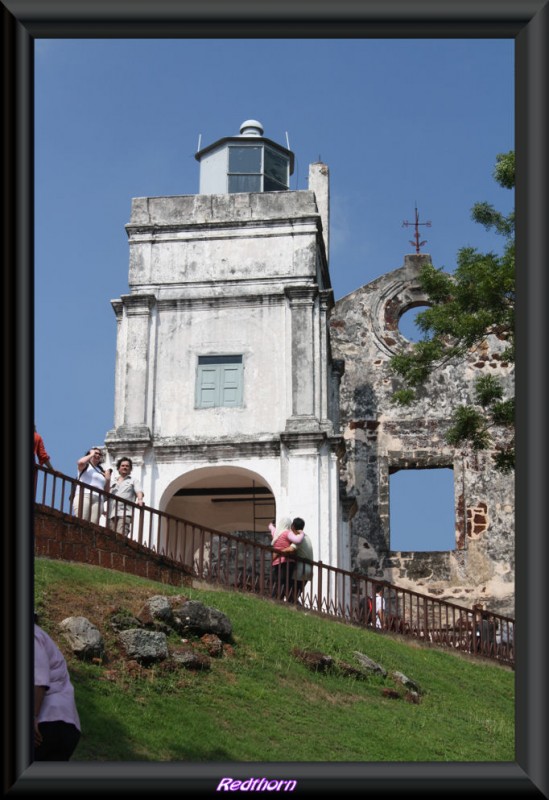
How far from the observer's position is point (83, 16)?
595 cm

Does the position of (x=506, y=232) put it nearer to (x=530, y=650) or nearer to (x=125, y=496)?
(x=125, y=496)

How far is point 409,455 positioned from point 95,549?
12.4 m

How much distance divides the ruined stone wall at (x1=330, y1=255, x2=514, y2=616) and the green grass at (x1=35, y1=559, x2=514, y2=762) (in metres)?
9.86

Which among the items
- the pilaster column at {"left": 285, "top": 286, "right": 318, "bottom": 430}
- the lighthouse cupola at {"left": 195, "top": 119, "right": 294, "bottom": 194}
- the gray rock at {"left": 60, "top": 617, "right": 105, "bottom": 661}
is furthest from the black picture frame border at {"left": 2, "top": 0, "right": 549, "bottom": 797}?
the lighthouse cupola at {"left": 195, "top": 119, "right": 294, "bottom": 194}

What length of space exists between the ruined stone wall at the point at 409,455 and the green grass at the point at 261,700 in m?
9.86

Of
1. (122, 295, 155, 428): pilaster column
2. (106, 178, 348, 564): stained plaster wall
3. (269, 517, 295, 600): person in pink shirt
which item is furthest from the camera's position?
(122, 295, 155, 428): pilaster column

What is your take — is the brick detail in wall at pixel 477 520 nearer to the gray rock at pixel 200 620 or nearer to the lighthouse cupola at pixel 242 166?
the lighthouse cupola at pixel 242 166

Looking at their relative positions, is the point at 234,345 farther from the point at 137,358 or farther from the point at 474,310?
the point at 474,310

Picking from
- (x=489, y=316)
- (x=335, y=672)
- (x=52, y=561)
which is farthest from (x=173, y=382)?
(x=335, y=672)

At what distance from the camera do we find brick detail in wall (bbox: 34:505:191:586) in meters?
15.2

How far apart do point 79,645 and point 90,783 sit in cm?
650

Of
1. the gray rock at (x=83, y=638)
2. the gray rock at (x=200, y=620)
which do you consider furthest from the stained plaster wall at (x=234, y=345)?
the gray rock at (x=83, y=638)

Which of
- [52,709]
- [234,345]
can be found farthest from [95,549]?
[52,709]

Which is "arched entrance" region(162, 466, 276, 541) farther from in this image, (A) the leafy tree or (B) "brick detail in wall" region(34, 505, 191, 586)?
(B) "brick detail in wall" region(34, 505, 191, 586)
